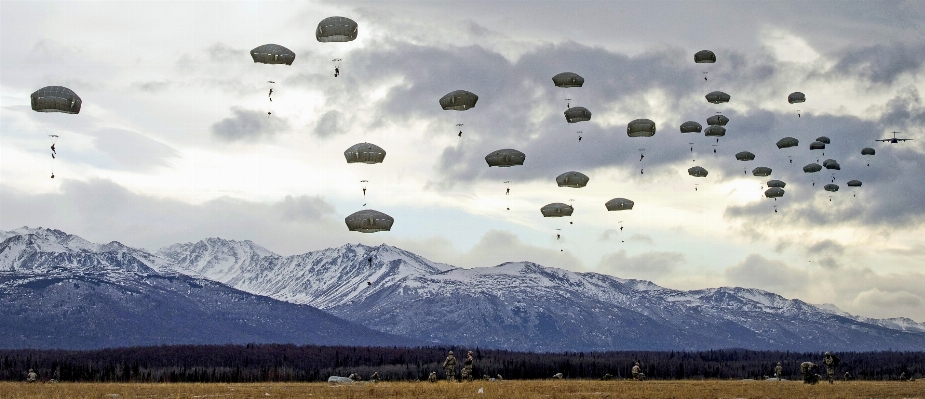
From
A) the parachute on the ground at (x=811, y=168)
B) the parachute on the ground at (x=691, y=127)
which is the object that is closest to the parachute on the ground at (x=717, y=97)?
the parachute on the ground at (x=691, y=127)

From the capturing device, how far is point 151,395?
75812 millimetres

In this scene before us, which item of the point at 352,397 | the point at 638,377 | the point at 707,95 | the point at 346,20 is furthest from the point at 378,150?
the point at 707,95

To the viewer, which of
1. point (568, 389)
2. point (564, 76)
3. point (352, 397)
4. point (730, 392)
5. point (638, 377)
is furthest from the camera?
point (564, 76)

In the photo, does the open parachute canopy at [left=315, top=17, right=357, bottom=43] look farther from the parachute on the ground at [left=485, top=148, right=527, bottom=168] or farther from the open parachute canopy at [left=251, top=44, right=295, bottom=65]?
the parachute on the ground at [left=485, top=148, right=527, bottom=168]

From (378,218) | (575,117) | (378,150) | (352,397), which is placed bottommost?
(352,397)

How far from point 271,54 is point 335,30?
32.3 feet

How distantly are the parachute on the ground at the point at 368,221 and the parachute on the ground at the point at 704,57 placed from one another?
172 ft

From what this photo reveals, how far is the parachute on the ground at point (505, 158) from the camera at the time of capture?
121m

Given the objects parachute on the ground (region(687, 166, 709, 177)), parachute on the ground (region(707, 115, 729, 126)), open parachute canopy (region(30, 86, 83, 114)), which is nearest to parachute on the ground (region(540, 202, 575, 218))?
parachute on the ground (region(687, 166, 709, 177))

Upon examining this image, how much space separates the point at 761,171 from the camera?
155 meters

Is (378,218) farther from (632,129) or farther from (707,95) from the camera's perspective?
(707,95)

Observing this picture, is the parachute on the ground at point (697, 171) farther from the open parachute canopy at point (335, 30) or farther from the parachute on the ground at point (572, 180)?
the open parachute canopy at point (335, 30)

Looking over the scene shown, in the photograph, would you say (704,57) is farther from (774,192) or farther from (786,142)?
(774,192)

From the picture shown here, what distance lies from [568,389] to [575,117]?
183 ft
